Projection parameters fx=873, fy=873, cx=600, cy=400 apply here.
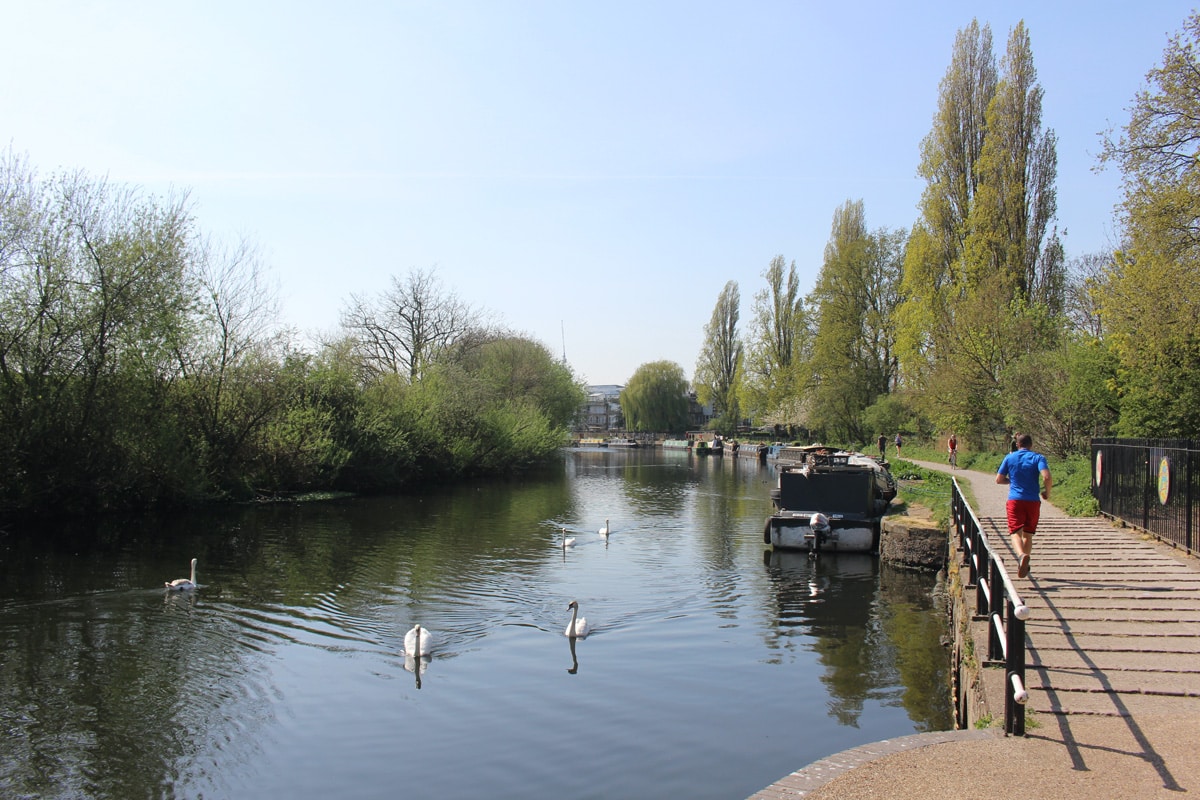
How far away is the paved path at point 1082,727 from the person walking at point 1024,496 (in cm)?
54

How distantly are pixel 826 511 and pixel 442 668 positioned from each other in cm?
1371

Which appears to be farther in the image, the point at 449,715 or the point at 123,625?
the point at 123,625

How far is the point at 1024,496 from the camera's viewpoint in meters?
10.6

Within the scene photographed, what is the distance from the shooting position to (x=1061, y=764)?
5289 millimetres

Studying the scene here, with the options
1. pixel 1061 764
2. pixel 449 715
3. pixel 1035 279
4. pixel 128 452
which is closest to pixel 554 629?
pixel 449 715

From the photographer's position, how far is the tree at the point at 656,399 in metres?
113

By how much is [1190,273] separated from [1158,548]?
7351 mm

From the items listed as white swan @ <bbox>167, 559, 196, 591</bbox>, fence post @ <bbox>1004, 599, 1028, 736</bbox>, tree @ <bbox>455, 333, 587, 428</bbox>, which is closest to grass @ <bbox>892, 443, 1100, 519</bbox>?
fence post @ <bbox>1004, 599, 1028, 736</bbox>

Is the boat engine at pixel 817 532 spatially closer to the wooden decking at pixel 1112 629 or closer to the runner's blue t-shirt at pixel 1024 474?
the wooden decking at pixel 1112 629

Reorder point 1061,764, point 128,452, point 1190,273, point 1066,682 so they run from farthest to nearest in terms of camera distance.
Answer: point 128,452, point 1190,273, point 1066,682, point 1061,764

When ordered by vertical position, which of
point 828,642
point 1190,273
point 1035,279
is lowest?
point 828,642

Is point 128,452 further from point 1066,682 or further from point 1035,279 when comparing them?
point 1035,279

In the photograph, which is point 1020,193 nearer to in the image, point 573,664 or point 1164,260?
point 1164,260

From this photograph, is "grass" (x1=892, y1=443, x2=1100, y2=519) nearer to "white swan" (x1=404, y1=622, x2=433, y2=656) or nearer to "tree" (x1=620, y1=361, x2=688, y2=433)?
"white swan" (x1=404, y1=622, x2=433, y2=656)
